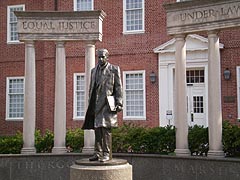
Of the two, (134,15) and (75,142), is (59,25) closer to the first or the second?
(75,142)

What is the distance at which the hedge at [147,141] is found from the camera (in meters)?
10.7

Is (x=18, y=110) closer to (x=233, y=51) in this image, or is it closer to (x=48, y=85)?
(x=48, y=85)

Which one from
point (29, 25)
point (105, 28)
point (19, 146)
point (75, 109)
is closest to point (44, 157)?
point (19, 146)

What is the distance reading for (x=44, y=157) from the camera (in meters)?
11.3

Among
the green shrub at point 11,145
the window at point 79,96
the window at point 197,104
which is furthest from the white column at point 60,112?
the window at point 197,104

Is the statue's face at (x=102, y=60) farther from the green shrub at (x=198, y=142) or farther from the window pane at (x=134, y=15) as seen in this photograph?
the window pane at (x=134, y=15)

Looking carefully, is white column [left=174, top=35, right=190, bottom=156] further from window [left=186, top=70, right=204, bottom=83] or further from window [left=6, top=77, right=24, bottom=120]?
window [left=6, top=77, right=24, bottom=120]

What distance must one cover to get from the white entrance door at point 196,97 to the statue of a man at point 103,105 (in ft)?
36.8

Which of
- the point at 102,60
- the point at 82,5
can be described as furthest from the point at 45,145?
the point at 82,5

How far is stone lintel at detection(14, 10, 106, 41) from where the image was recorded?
12.6 m

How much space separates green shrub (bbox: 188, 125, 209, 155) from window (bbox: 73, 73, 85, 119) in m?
9.96

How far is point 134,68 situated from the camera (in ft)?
64.5

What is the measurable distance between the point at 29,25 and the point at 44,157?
442cm

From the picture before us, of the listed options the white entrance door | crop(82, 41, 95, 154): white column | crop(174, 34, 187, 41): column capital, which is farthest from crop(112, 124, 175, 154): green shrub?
the white entrance door
